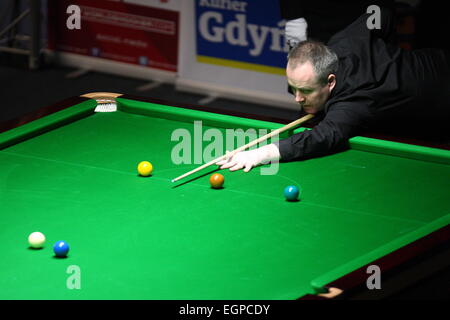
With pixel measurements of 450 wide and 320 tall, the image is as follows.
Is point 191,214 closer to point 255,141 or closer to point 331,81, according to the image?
point 255,141

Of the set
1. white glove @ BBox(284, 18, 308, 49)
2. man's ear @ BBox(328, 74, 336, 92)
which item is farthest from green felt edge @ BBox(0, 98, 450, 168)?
white glove @ BBox(284, 18, 308, 49)

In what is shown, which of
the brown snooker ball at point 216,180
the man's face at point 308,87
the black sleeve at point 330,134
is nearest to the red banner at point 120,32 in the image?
the man's face at point 308,87

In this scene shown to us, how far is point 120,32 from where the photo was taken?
7215 mm

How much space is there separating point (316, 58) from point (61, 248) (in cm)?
170

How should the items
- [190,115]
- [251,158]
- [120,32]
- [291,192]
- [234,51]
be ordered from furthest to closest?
[120,32], [234,51], [190,115], [251,158], [291,192]

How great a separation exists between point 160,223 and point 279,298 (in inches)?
27.5

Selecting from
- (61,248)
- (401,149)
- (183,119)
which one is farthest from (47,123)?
(401,149)

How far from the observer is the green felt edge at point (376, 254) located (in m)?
2.50

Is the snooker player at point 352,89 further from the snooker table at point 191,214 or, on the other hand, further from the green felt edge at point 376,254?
the green felt edge at point 376,254

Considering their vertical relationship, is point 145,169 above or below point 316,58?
below

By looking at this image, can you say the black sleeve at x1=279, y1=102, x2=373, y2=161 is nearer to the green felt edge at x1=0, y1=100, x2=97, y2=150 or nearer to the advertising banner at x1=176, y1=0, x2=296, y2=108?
the green felt edge at x1=0, y1=100, x2=97, y2=150

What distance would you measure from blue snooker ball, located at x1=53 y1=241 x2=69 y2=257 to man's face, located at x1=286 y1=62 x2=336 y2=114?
156cm

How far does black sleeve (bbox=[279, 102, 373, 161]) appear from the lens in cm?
375
